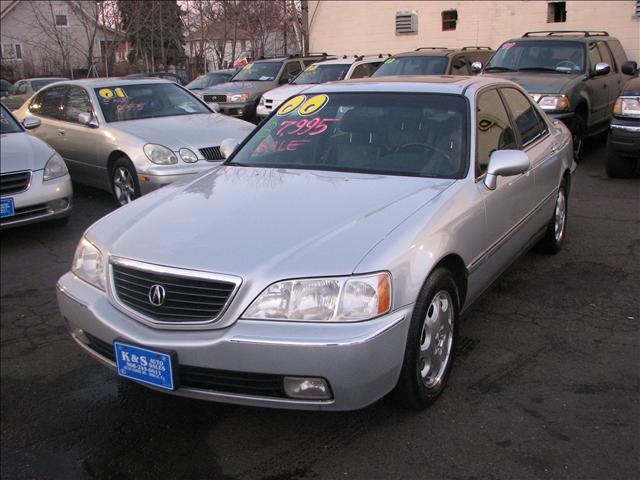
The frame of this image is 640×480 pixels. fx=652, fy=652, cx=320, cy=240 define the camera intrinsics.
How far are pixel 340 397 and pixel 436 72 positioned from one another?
9.97 metres

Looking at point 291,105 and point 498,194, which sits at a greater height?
point 291,105

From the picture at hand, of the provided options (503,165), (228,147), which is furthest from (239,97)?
(503,165)

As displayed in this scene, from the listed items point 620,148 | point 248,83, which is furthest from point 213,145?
point 248,83

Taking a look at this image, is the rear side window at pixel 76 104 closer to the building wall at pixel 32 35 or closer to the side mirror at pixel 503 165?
the side mirror at pixel 503 165

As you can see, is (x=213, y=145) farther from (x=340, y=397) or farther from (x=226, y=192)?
(x=340, y=397)

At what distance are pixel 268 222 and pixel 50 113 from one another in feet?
22.9

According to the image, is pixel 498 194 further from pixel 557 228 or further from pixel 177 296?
pixel 177 296

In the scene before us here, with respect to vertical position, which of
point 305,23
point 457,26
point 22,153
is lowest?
point 22,153

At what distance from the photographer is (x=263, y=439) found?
301cm

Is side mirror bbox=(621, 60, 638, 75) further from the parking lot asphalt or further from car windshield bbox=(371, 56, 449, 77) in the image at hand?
the parking lot asphalt

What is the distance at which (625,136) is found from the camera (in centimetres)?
775

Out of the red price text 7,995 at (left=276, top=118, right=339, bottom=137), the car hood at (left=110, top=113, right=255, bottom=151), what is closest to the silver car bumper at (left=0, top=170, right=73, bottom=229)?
the car hood at (left=110, top=113, right=255, bottom=151)

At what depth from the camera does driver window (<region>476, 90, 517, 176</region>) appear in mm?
3844

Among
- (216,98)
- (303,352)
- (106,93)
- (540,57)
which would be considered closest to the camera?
(303,352)
